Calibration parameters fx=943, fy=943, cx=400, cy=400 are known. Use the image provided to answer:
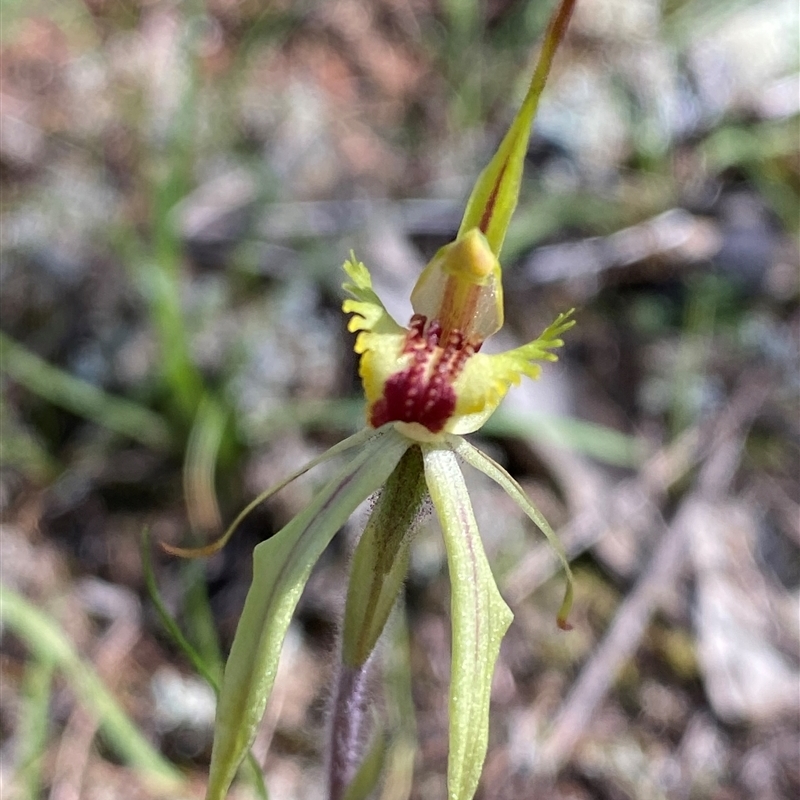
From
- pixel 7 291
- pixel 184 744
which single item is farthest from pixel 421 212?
pixel 184 744

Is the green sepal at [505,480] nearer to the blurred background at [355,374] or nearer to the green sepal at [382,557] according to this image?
the green sepal at [382,557]

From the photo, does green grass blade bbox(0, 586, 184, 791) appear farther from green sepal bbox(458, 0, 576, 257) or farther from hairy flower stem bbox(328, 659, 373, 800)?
green sepal bbox(458, 0, 576, 257)

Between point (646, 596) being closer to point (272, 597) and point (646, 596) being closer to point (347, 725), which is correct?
point (347, 725)

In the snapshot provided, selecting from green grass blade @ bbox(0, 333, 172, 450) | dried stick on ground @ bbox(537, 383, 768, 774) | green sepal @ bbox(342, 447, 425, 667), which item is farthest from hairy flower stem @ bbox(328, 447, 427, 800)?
green grass blade @ bbox(0, 333, 172, 450)

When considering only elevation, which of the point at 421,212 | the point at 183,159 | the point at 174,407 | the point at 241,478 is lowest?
the point at 241,478

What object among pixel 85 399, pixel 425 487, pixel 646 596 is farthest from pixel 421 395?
pixel 85 399

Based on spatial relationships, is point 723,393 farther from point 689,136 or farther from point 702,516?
point 689,136

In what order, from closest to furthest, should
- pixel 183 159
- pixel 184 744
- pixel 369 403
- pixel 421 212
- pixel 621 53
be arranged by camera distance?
1. pixel 369 403
2. pixel 184 744
3. pixel 183 159
4. pixel 421 212
5. pixel 621 53

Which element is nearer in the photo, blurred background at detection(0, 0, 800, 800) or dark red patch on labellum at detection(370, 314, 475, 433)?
dark red patch on labellum at detection(370, 314, 475, 433)
